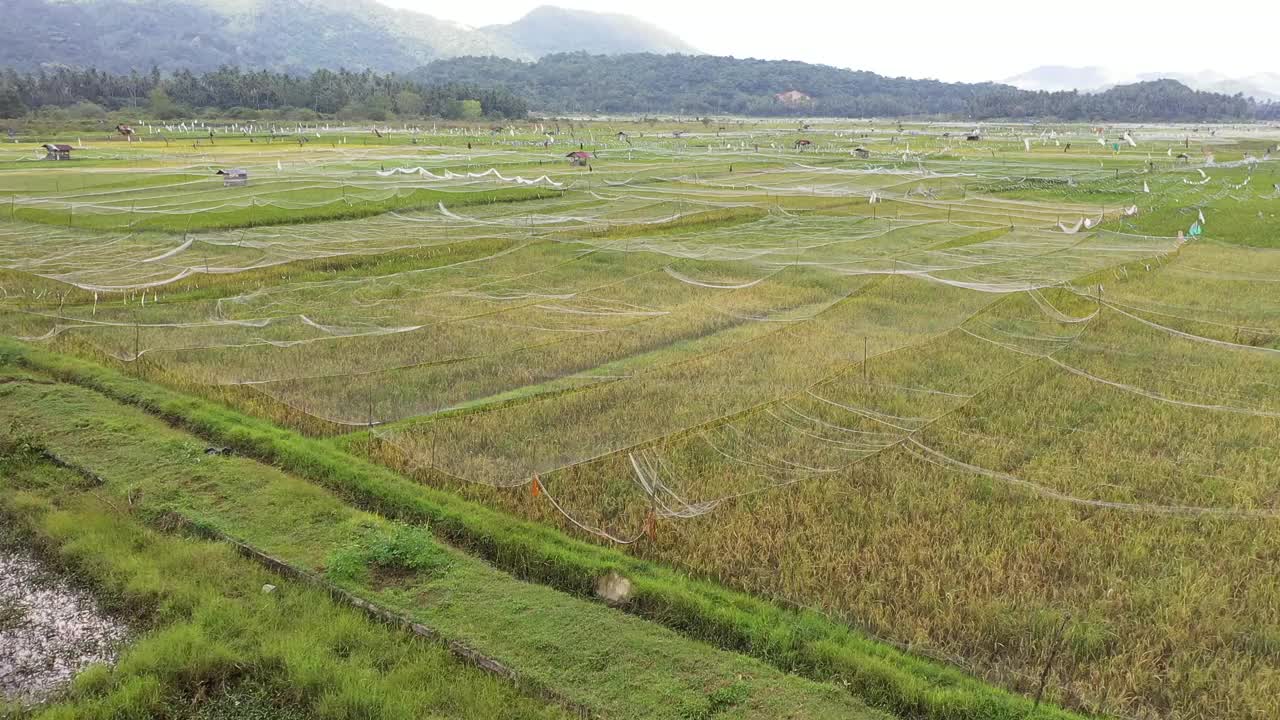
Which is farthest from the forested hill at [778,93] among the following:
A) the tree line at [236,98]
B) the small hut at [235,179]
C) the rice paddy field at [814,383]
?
the rice paddy field at [814,383]

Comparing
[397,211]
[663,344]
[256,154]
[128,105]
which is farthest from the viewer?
[128,105]

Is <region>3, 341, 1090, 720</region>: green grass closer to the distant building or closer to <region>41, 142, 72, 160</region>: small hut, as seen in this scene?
<region>41, 142, 72, 160</region>: small hut

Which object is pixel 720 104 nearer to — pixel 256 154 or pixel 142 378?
pixel 256 154

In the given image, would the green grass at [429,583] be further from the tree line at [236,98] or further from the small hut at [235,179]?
the tree line at [236,98]

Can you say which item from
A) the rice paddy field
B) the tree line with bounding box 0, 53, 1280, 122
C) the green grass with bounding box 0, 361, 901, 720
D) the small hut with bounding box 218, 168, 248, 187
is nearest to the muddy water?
the green grass with bounding box 0, 361, 901, 720

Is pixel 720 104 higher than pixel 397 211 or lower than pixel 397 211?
higher

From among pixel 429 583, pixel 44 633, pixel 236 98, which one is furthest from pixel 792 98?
pixel 44 633

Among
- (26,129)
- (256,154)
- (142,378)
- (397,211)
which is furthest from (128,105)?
(142,378)
